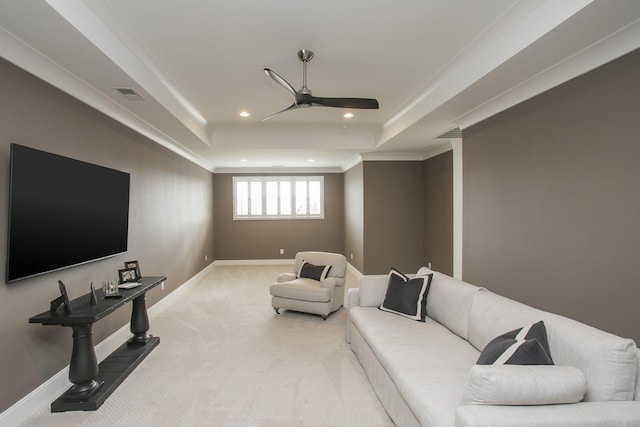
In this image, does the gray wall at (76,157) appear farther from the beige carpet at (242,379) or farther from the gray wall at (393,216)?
the gray wall at (393,216)

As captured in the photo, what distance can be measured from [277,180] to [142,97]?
5702 mm

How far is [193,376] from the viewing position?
2.89m

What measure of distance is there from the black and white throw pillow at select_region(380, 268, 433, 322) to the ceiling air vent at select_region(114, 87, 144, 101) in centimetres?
298

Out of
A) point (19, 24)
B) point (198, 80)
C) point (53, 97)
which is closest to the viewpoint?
point (19, 24)

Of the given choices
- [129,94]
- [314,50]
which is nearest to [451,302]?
[314,50]

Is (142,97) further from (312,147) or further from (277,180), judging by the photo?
(277,180)

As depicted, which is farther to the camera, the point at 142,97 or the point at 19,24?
the point at 142,97

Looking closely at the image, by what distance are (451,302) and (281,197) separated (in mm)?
6497

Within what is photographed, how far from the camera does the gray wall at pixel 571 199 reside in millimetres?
2188

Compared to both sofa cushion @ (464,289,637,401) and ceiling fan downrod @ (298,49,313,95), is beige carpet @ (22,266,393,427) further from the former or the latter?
ceiling fan downrod @ (298,49,313,95)

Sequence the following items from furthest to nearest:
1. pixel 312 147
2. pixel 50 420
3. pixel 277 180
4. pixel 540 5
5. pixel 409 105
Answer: pixel 277 180 → pixel 312 147 → pixel 409 105 → pixel 50 420 → pixel 540 5

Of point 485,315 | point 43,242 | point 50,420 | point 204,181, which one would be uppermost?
point 204,181

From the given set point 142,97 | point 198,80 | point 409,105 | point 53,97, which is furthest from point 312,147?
point 53,97

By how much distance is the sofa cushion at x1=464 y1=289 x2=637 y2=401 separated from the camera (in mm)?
1486
